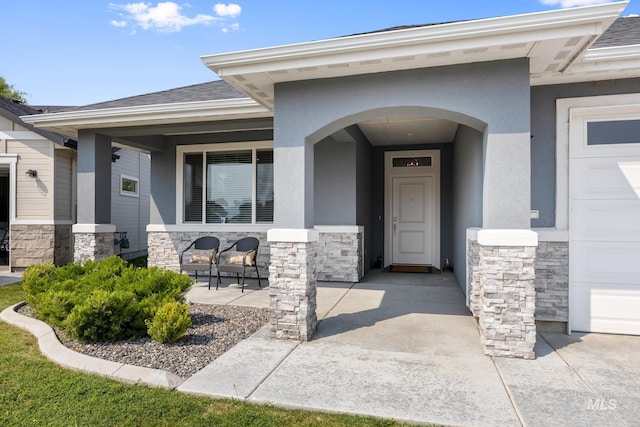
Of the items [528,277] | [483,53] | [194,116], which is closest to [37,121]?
[194,116]

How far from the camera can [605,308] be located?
13.3 ft

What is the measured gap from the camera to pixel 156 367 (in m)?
3.04

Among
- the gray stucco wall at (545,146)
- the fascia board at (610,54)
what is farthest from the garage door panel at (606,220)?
the fascia board at (610,54)

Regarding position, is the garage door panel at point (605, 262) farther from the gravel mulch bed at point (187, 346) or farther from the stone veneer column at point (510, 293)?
the gravel mulch bed at point (187, 346)

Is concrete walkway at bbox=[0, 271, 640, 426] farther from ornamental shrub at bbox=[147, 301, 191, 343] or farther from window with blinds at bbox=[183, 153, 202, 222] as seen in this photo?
window with blinds at bbox=[183, 153, 202, 222]

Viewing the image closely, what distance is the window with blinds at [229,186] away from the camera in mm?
7285

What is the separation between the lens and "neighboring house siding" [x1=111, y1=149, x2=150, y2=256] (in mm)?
10414

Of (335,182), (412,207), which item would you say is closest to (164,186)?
(335,182)

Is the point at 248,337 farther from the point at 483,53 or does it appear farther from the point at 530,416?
the point at 483,53

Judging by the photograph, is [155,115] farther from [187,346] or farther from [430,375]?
[430,375]

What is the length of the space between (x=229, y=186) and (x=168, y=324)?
14.4 ft

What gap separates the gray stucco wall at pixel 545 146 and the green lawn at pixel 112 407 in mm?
3083

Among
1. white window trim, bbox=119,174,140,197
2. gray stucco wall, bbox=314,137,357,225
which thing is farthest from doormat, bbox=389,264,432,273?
white window trim, bbox=119,174,140,197

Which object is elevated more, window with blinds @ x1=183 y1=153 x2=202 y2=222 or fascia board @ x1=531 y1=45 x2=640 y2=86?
fascia board @ x1=531 y1=45 x2=640 y2=86
